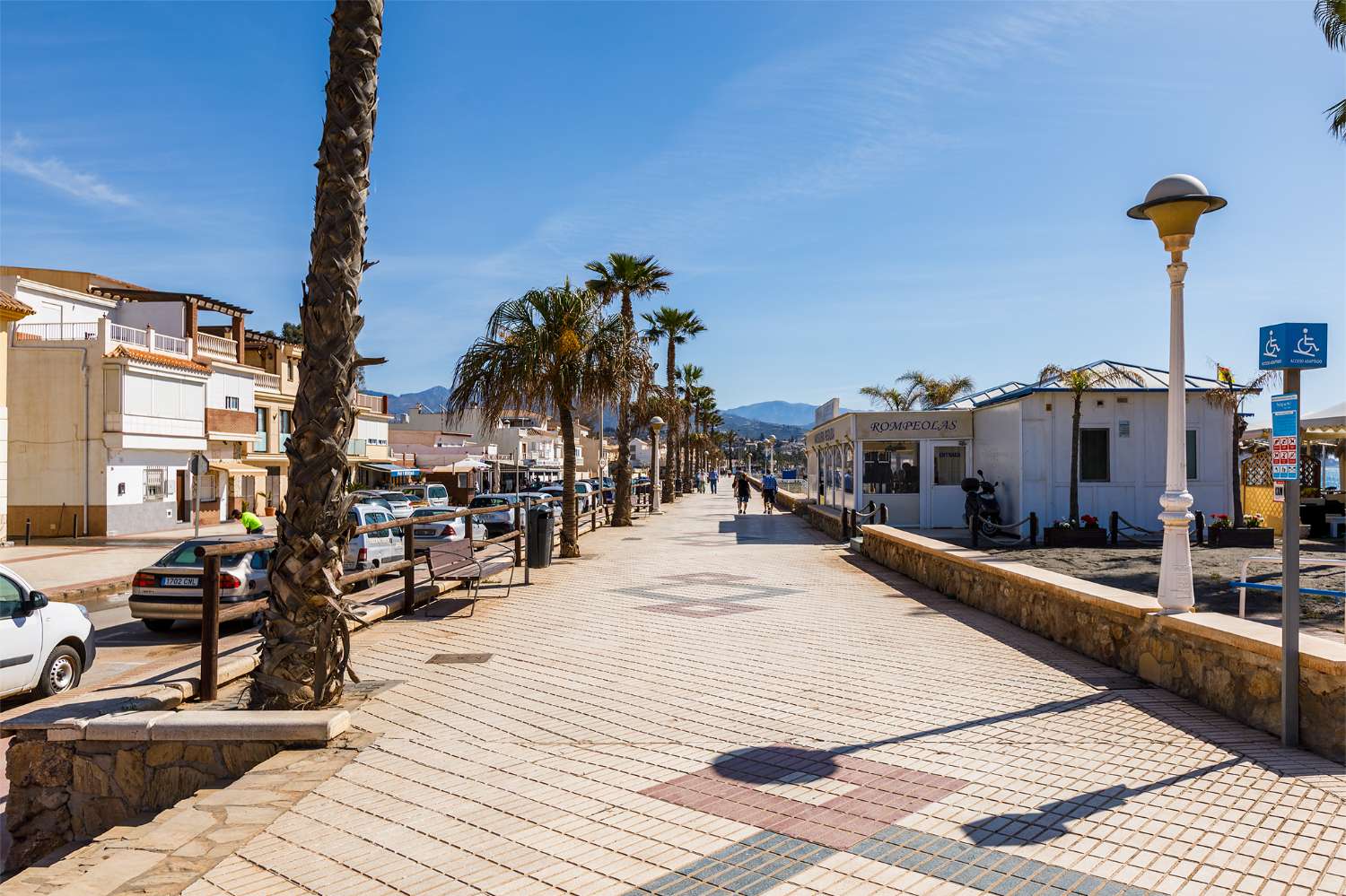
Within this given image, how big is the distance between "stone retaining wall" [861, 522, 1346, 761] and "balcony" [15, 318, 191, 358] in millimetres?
33916

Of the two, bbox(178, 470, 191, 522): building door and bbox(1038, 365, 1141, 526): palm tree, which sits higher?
bbox(1038, 365, 1141, 526): palm tree

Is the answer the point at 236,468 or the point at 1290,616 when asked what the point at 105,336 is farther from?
the point at 1290,616

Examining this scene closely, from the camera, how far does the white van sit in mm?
16531

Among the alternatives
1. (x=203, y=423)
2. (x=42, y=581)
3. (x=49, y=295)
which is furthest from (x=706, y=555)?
(x=49, y=295)

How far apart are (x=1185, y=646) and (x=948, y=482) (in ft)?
57.0

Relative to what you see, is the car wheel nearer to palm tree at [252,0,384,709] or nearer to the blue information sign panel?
palm tree at [252,0,384,709]

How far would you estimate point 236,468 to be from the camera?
42.6 m

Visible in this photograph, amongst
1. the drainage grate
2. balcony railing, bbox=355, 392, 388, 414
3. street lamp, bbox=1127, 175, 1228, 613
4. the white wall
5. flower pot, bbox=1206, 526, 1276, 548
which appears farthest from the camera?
balcony railing, bbox=355, 392, 388, 414

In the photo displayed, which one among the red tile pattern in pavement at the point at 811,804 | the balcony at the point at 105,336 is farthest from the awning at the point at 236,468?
the red tile pattern in pavement at the point at 811,804

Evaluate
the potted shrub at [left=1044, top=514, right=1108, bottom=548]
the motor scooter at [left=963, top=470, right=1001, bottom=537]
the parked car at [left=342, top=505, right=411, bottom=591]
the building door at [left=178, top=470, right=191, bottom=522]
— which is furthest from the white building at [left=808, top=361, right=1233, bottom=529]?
the building door at [left=178, top=470, right=191, bottom=522]

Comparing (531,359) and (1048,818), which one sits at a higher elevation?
(531,359)

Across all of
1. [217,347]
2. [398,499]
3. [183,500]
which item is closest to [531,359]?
[398,499]

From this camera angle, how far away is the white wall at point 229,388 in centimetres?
4156

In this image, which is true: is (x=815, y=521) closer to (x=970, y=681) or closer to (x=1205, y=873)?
(x=970, y=681)
